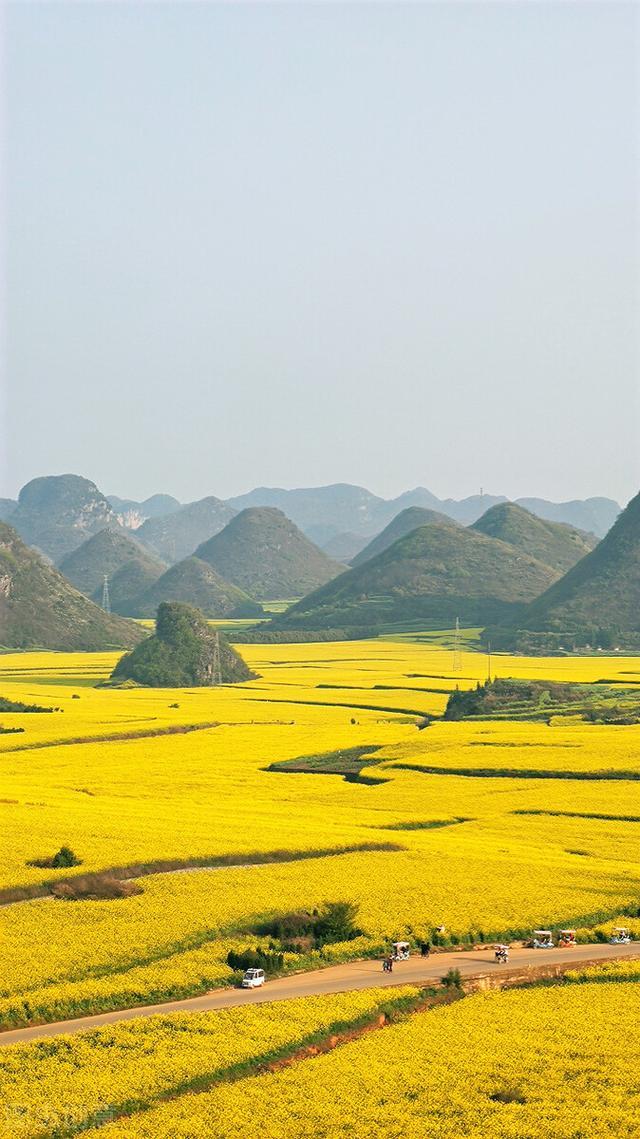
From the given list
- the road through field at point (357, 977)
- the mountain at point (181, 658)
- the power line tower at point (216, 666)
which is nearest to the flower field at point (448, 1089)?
the road through field at point (357, 977)

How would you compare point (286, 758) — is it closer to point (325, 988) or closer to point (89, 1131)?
point (325, 988)

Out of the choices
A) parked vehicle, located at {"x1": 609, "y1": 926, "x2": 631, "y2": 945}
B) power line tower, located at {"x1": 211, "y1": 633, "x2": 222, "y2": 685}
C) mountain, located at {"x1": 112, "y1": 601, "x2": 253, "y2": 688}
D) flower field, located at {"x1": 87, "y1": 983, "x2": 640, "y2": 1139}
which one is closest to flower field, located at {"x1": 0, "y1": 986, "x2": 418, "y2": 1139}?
flower field, located at {"x1": 87, "y1": 983, "x2": 640, "y2": 1139}

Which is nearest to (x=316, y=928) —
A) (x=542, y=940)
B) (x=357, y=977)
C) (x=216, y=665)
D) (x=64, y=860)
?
(x=357, y=977)

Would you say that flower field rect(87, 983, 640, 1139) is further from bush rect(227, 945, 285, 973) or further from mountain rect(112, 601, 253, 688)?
mountain rect(112, 601, 253, 688)

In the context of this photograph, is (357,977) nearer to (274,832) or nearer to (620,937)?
(620,937)

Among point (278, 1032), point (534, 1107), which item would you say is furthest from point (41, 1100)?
point (534, 1107)

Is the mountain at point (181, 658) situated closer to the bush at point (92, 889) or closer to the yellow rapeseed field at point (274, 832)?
the yellow rapeseed field at point (274, 832)
